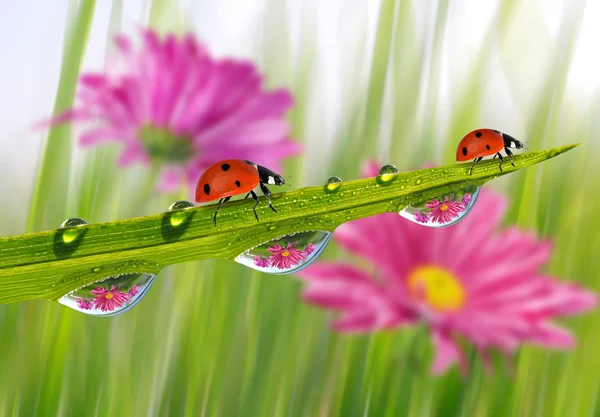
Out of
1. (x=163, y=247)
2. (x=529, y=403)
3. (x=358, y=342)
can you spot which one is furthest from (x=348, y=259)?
(x=163, y=247)

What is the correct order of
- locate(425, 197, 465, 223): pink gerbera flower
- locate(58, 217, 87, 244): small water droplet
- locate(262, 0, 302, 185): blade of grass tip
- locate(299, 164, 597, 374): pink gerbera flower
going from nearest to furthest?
locate(58, 217, 87, 244): small water droplet
locate(425, 197, 465, 223): pink gerbera flower
locate(299, 164, 597, 374): pink gerbera flower
locate(262, 0, 302, 185): blade of grass tip

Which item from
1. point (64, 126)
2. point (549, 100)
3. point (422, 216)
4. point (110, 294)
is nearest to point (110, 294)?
point (110, 294)

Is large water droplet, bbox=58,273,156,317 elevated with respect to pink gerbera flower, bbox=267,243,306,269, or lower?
lower

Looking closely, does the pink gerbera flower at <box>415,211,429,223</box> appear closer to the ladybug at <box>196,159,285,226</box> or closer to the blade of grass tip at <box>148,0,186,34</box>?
the ladybug at <box>196,159,285,226</box>

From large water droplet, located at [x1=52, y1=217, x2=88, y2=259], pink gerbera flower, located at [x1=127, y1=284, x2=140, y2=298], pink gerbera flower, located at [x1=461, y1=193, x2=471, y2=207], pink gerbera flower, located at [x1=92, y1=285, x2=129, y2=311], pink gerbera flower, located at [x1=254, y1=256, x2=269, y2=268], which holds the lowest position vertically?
large water droplet, located at [x1=52, y1=217, x2=88, y2=259]

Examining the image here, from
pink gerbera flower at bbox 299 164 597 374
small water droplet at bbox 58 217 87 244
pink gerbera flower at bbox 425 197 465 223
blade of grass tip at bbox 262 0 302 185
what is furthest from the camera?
blade of grass tip at bbox 262 0 302 185

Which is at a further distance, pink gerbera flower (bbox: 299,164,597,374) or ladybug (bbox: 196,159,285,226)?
pink gerbera flower (bbox: 299,164,597,374)

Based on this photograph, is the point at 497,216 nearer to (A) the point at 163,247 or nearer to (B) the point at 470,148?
(B) the point at 470,148

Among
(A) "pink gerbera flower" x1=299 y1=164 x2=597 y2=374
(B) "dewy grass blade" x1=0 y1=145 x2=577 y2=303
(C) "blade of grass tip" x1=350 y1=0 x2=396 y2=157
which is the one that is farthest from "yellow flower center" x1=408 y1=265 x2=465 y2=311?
(B) "dewy grass blade" x1=0 y1=145 x2=577 y2=303
